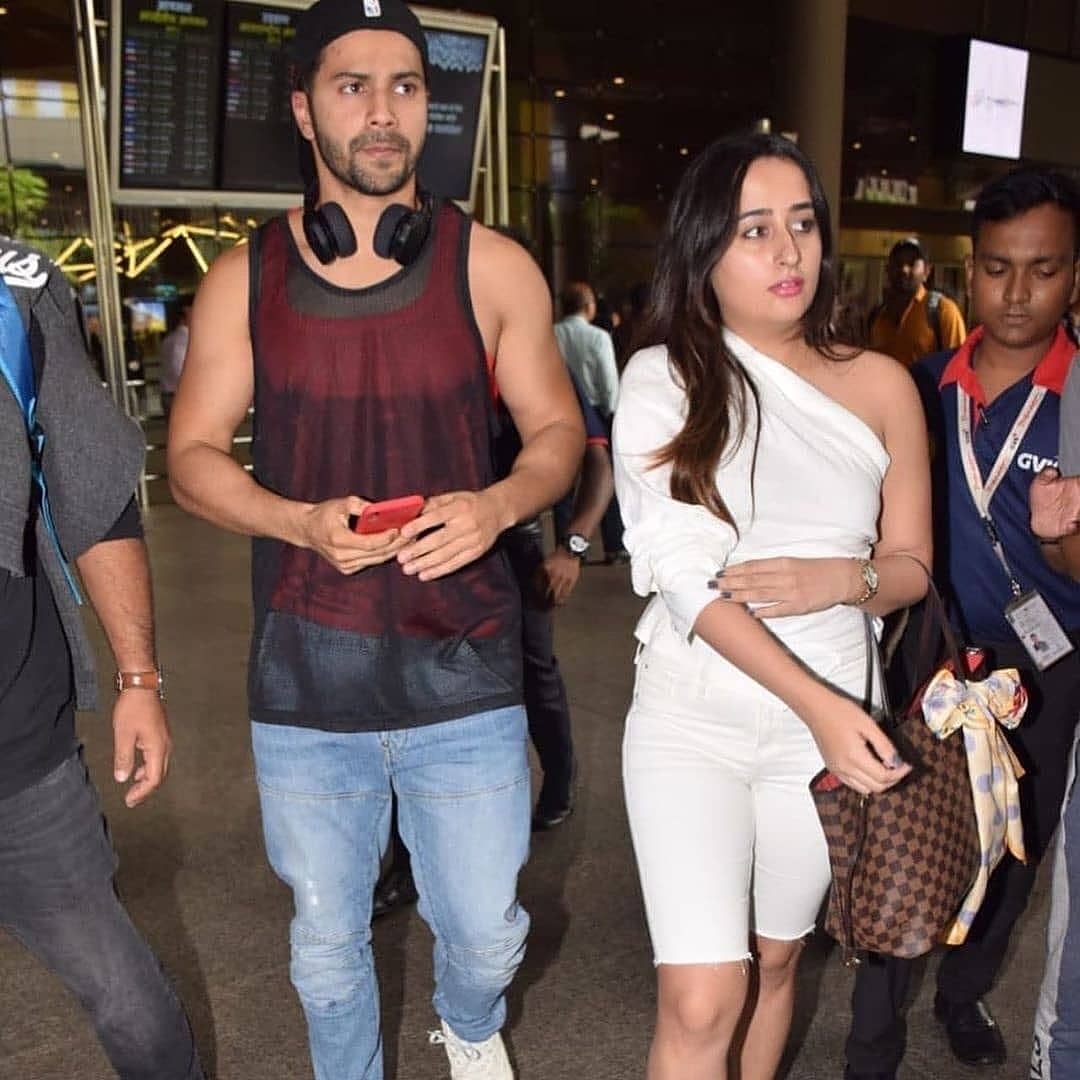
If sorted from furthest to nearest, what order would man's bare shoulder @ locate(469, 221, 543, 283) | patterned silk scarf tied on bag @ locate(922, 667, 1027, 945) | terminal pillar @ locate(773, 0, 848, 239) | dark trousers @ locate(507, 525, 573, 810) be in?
terminal pillar @ locate(773, 0, 848, 239)
dark trousers @ locate(507, 525, 573, 810)
man's bare shoulder @ locate(469, 221, 543, 283)
patterned silk scarf tied on bag @ locate(922, 667, 1027, 945)

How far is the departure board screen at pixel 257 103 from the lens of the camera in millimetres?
7645

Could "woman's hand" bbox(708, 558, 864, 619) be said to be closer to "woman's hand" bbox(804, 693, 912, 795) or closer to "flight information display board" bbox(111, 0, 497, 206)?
"woman's hand" bbox(804, 693, 912, 795)

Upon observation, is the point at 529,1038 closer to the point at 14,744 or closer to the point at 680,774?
the point at 680,774

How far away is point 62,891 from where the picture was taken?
1742mm

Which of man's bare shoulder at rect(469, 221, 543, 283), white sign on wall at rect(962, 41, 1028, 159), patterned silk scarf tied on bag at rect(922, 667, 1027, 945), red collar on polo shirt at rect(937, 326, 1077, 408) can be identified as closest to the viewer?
patterned silk scarf tied on bag at rect(922, 667, 1027, 945)

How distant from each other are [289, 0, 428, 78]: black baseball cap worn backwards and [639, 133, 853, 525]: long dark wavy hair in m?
0.60

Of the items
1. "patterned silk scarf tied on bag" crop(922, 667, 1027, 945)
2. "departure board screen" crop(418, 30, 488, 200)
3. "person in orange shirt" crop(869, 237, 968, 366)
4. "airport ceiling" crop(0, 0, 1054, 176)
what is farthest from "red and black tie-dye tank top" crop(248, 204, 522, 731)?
"airport ceiling" crop(0, 0, 1054, 176)

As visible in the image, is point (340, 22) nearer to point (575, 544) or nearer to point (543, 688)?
point (575, 544)

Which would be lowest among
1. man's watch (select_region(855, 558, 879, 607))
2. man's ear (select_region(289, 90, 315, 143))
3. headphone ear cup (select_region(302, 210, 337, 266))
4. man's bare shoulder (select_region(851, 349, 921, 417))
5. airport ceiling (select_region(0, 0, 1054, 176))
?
man's watch (select_region(855, 558, 879, 607))

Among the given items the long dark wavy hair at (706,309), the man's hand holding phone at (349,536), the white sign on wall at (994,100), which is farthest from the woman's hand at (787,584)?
the white sign on wall at (994,100)

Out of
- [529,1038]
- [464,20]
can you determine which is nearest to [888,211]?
[464,20]

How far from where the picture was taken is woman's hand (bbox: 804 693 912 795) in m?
1.72

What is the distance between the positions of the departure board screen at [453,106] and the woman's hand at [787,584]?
22.3ft

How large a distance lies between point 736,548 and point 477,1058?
1.22 meters
